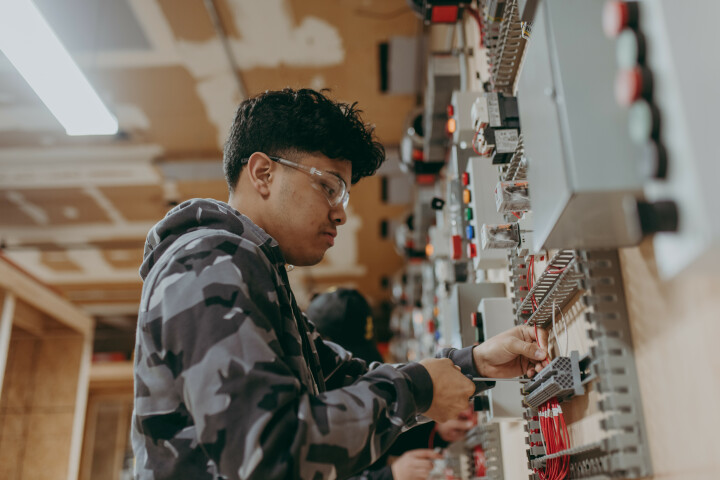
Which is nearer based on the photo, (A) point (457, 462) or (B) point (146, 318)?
(B) point (146, 318)

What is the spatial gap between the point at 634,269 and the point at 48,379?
5109 millimetres

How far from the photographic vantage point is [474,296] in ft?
7.18

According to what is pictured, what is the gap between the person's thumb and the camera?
4.84 ft

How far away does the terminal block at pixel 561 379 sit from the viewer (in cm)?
121

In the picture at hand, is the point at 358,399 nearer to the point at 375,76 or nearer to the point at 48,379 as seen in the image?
the point at 375,76

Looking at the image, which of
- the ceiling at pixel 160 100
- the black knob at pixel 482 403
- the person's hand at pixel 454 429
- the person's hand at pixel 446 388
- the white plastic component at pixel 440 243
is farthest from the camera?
the ceiling at pixel 160 100

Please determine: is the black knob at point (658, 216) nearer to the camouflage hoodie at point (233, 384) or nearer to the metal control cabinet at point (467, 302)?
the camouflage hoodie at point (233, 384)

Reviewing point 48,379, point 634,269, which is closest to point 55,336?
point 48,379

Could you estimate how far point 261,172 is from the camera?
143 centimetres

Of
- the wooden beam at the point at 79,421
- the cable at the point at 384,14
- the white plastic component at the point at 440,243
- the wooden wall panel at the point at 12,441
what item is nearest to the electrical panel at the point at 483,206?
the white plastic component at the point at 440,243

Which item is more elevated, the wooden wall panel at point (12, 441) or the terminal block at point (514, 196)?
the terminal block at point (514, 196)

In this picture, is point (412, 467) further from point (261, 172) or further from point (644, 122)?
point (644, 122)

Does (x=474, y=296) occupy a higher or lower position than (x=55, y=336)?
lower

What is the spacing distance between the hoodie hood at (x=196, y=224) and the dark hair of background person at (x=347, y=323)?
1.62 metres
